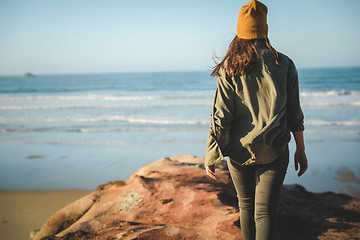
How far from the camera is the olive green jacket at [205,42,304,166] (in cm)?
175

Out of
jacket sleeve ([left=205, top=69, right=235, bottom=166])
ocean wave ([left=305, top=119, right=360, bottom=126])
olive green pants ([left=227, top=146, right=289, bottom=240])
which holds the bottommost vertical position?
ocean wave ([left=305, top=119, right=360, bottom=126])

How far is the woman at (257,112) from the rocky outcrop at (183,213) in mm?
866

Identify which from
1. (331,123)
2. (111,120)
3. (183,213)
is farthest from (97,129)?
(331,123)

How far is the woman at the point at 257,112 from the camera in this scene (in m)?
1.76

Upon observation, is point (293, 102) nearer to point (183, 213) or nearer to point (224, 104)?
point (224, 104)

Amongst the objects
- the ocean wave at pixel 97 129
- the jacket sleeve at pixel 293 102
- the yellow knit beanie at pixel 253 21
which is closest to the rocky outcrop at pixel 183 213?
the jacket sleeve at pixel 293 102

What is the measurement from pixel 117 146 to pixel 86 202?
15.5ft

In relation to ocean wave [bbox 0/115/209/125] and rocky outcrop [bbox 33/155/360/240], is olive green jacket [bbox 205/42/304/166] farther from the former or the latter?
ocean wave [bbox 0/115/209/125]

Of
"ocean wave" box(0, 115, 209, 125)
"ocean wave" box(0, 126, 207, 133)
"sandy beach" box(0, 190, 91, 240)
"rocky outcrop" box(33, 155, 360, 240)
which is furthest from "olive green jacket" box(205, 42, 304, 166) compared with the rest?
"ocean wave" box(0, 115, 209, 125)

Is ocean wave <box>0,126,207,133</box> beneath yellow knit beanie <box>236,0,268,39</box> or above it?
beneath

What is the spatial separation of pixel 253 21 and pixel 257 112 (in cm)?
57

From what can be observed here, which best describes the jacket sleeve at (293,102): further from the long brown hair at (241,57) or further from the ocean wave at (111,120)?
the ocean wave at (111,120)

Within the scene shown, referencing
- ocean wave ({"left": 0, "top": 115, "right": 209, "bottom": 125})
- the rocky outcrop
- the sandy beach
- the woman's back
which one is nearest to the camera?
the woman's back

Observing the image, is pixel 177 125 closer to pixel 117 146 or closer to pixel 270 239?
pixel 117 146
